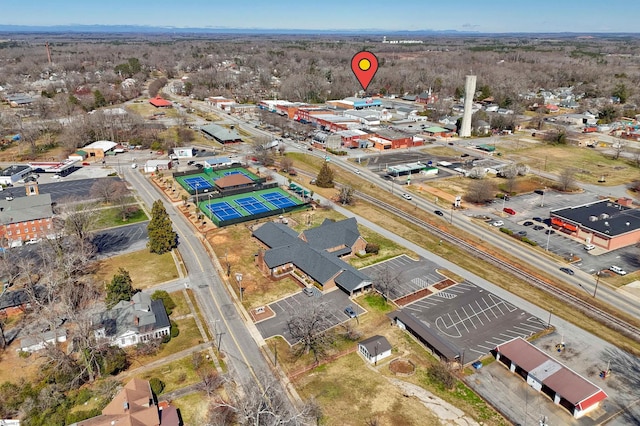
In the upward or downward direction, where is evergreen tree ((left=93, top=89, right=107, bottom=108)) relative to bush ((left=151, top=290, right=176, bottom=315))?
upward

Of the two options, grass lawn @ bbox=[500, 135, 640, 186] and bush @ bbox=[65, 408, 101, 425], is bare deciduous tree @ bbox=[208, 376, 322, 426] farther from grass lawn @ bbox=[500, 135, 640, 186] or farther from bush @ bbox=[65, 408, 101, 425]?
grass lawn @ bbox=[500, 135, 640, 186]

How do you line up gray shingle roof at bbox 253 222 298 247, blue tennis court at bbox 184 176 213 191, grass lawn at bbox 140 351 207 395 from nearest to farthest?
grass lawn at bbox 140 351 207 395 < gray shingle roof at bbox 253 222 298 247 < blue tennis court at bbox 184 176 213 191

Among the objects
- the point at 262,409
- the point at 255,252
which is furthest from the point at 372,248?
the point at 262,409

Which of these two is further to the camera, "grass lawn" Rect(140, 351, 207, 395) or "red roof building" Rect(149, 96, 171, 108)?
"red roof building" Rect(149, 96, 171, 108)

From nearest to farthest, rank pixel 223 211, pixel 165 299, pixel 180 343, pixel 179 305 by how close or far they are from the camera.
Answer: pixel 180 343, pixel 165 299, pixel 179 305, pixel 223 211

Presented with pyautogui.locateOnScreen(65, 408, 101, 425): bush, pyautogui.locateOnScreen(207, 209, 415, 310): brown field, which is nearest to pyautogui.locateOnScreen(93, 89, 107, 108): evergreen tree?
pyautogui.locateOnScreen(207, 209, 415, 310): brown field

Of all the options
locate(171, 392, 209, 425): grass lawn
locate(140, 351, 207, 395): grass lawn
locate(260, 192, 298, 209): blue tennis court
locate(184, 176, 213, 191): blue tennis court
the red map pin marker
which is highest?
the red map pin marker

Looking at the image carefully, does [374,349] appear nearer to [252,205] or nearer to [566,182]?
[252,205]
